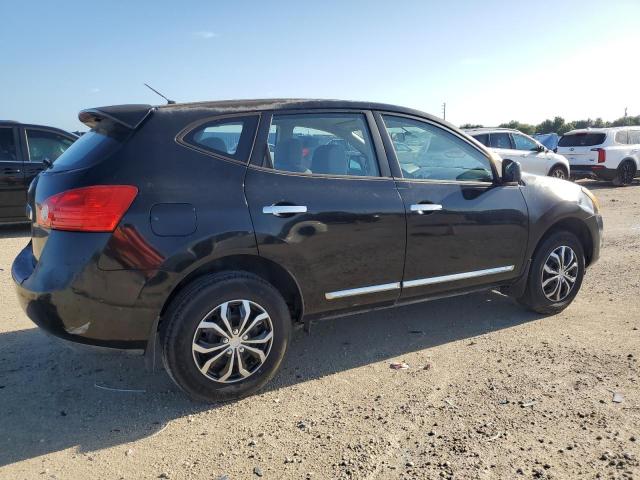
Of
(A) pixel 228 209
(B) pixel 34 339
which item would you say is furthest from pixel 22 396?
(A) pixel 228 209

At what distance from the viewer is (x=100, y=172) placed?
2.76 metres

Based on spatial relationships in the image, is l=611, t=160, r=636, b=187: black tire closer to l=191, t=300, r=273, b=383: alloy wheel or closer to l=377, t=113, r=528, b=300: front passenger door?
l=377, t=113, r=528, b=300: front passenger door

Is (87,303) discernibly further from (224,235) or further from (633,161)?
(633,161)

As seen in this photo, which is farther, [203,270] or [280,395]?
[280,395]

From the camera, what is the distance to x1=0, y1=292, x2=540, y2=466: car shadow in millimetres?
2850

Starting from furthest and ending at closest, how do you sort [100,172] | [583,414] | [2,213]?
[2,213] < [583,414] < [100,172]

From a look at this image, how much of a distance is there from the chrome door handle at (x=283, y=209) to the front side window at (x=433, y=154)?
3.10ft

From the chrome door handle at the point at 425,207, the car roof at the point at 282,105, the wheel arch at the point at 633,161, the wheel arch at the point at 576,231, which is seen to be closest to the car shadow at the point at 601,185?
the wheel arch at the point at 633,161

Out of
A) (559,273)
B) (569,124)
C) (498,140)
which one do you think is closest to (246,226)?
(559,273)

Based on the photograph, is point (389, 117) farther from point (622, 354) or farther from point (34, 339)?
point (34, 339)

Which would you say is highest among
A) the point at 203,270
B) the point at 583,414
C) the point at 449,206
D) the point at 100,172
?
the point at 100,172

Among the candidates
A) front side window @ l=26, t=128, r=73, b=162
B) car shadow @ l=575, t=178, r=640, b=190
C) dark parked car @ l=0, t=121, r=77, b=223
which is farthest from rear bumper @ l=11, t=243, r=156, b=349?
car shadow @ l=575, t=178, r=640, b=190

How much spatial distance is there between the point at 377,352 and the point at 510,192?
1.72 metres

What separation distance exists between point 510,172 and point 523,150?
1064cm
